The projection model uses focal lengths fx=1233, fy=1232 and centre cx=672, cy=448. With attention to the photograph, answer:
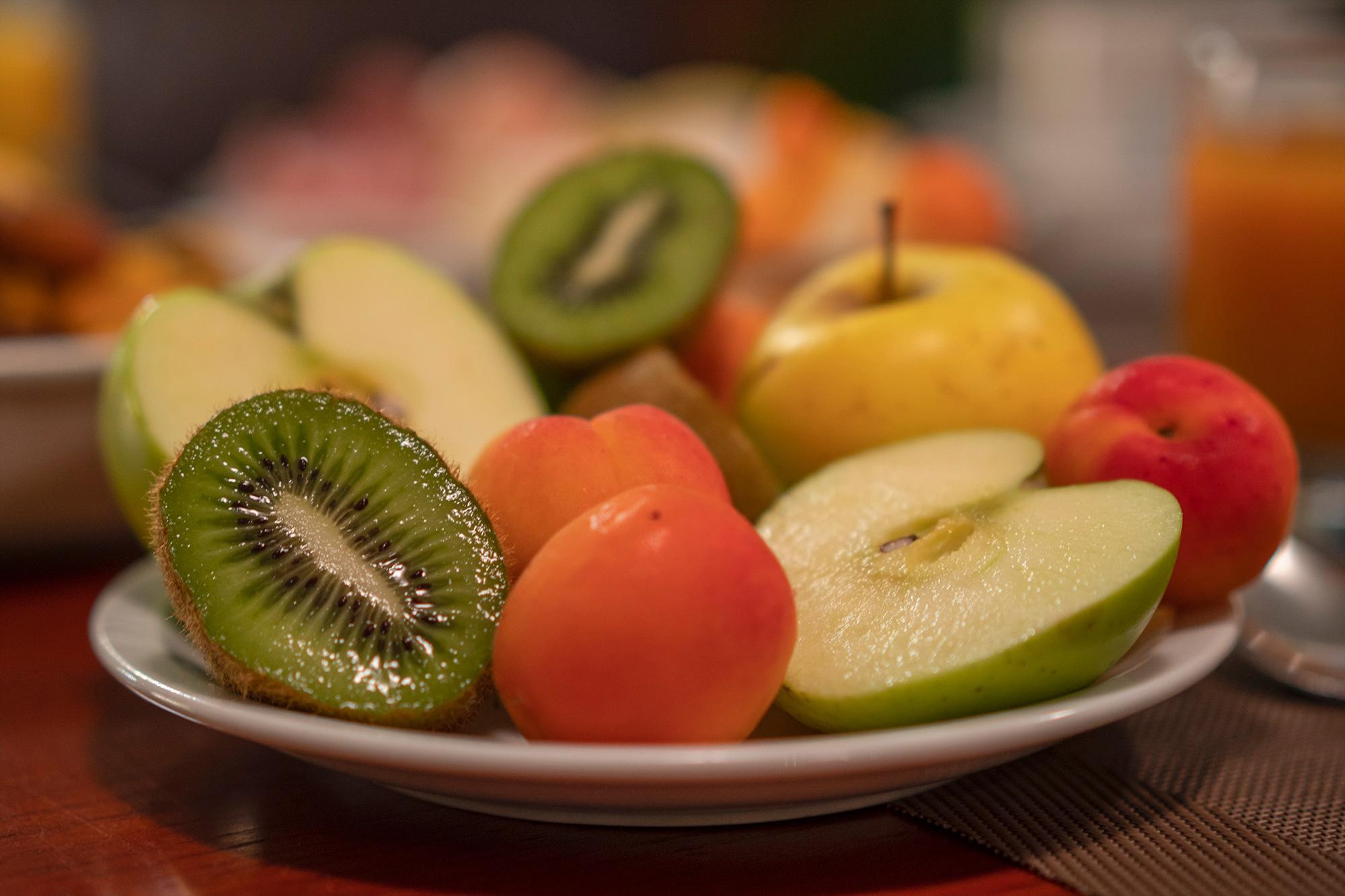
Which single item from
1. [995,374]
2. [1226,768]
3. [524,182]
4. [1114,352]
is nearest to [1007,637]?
[1226,768]

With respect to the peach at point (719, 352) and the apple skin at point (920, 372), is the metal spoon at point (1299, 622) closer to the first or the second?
the apple skin at point (920, 372)

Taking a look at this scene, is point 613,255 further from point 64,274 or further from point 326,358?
point 64,274

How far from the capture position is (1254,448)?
1.98 ft

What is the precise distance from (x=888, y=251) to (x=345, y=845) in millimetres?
516

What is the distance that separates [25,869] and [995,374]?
0.56 m

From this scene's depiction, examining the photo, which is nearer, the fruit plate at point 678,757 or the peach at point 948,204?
the fruit plate at point 678,757

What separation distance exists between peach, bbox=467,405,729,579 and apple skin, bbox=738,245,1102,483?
0.18m

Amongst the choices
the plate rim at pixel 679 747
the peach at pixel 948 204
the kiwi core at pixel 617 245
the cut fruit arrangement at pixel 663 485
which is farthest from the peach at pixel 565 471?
the peach at pixel 948 204

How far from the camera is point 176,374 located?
67cm

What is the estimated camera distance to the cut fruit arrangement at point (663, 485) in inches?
18.8

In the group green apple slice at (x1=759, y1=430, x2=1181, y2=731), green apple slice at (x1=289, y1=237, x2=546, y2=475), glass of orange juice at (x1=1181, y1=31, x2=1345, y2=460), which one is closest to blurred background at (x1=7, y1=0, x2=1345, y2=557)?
glass of orange juice at (x1=1181, y1=31, x2=1345, y2=460)

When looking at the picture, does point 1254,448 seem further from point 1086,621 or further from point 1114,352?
point 1114,352

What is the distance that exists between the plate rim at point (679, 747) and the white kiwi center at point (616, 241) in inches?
16.1

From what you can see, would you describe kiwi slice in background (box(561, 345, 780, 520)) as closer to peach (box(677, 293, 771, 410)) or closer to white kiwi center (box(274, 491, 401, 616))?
peach (box(677, 293, 771, 410))
